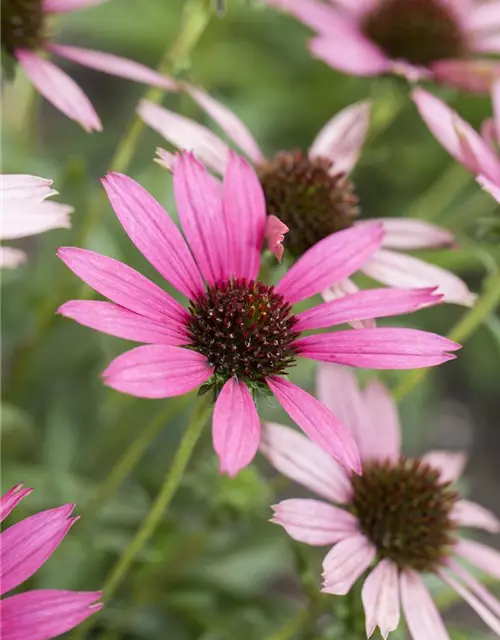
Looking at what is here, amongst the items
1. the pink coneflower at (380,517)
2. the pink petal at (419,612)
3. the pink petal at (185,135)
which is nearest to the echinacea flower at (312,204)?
the pink petal at (185,135)

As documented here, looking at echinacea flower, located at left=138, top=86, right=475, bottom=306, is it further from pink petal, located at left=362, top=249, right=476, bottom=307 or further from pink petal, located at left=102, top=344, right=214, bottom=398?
pink petal, located at left=102, top=344, right=214, bottom=398

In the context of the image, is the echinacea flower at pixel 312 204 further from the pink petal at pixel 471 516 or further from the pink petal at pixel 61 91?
the pink petal at pixel 471 516

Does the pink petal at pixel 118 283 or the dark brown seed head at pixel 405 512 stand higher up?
the pink petal at pixel 118 283

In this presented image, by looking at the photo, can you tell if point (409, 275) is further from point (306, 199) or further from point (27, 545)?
point (27, 545)

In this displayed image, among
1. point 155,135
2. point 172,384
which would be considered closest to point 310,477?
point 172,384

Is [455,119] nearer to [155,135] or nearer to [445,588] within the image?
[445,588]

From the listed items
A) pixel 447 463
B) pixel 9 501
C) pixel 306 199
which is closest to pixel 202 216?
pixel 306 199
